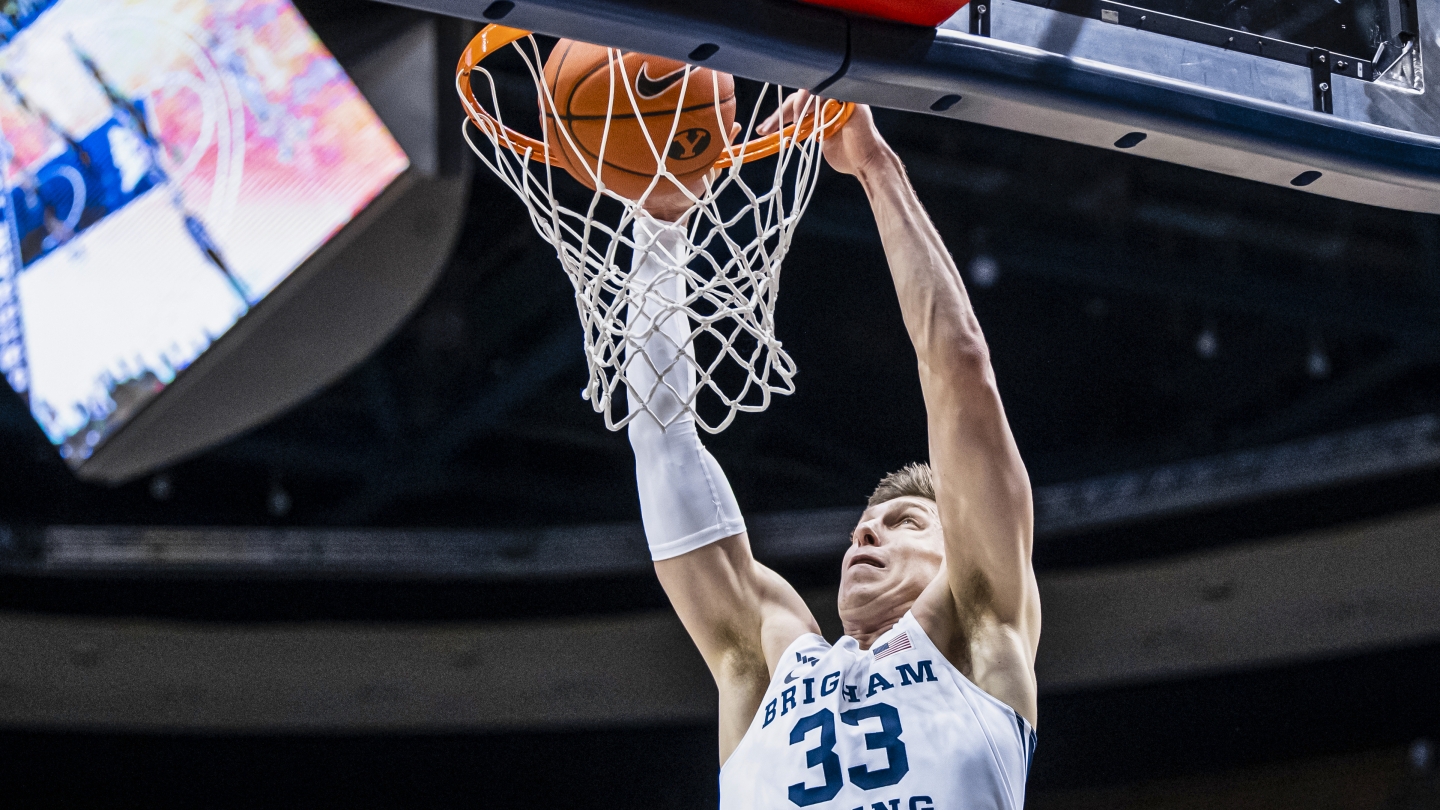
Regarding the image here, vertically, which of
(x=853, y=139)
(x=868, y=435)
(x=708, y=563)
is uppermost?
(x=853, y=139)


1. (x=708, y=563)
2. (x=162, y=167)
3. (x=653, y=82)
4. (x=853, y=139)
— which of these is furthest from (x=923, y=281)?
(x=162, y=167)

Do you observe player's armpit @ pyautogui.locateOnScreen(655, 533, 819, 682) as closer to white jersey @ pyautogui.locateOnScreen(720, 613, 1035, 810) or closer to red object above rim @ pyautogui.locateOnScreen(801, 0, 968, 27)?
white jersey @ pyautogui.locateOnScreen(720, 613, 1035, 810)

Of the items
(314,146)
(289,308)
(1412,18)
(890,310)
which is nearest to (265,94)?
(314,146)

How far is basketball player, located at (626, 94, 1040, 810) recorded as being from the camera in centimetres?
204

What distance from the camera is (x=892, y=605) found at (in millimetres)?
2426

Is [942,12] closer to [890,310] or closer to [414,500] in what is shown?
[890,310]

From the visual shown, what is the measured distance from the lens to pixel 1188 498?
6.32 meters

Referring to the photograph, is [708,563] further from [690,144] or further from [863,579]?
[690,144]

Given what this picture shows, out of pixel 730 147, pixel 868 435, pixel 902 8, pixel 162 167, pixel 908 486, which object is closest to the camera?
pixel 902 8

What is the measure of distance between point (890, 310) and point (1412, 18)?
404 centimetres

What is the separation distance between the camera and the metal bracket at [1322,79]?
206 cm

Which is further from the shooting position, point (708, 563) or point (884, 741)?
point (708, 563)

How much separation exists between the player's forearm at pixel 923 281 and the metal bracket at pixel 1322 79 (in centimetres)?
61

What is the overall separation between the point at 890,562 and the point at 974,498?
40 centimetres
